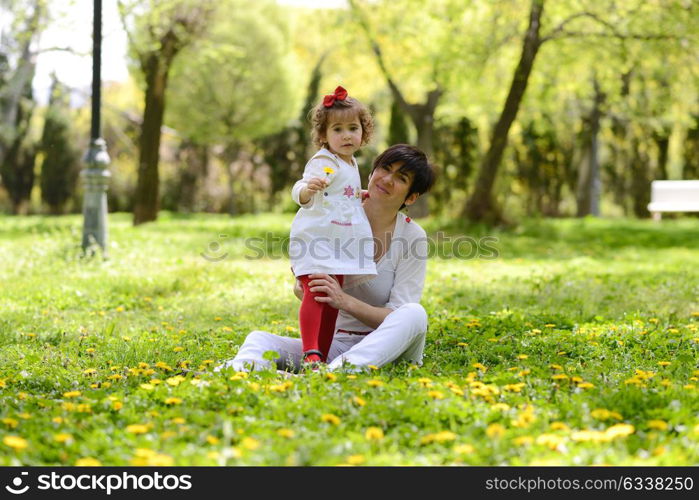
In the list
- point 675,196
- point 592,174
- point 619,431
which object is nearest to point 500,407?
point 619,431

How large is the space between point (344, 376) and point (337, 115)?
1372 millimetres

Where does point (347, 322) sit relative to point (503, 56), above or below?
below

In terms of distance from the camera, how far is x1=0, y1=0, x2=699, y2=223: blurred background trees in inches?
544

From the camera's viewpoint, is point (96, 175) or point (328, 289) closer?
point (328, 289)

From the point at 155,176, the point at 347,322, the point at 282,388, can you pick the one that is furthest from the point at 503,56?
the point at 282,388

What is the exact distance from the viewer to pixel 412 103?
56.0 feet

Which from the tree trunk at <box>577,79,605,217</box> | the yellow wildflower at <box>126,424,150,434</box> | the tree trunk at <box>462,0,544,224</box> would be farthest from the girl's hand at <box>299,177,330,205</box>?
the tree trunk at <box>577,79,605,217</box>

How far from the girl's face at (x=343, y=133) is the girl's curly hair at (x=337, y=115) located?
19 millimetres

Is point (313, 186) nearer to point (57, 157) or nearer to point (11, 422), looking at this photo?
point (11, 422)

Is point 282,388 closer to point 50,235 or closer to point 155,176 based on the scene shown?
point 50,235

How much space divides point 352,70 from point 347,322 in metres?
22.1

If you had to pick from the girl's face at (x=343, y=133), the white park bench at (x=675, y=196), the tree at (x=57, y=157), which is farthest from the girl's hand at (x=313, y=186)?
the tree at (x=57, y=157)

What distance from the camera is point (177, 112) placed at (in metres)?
21.3

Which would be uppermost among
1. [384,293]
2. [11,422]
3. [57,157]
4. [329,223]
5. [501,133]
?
[501,133]
